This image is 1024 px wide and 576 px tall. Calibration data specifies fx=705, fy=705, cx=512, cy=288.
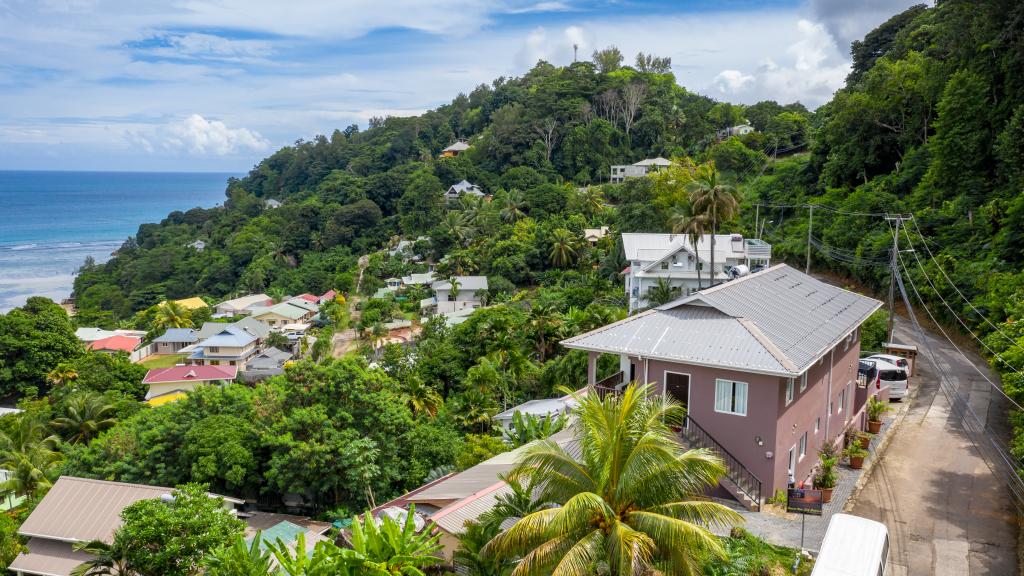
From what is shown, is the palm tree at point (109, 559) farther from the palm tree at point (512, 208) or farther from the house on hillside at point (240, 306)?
the palm tree at point (512, 208)

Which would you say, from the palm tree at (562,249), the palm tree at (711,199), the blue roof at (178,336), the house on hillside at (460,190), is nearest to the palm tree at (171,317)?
the blue roof at (178,336)

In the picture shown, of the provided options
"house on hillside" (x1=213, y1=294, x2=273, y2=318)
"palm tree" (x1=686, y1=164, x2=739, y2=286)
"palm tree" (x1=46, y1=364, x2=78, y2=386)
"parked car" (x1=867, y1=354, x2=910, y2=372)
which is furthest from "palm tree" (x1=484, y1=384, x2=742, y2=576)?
"house on hillside" (x1=213, y1=294, x2=273, y2=318)

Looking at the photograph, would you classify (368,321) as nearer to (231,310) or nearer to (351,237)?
(231,310)

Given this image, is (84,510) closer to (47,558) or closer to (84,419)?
(47,558)

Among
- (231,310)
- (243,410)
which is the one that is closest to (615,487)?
(243,410)

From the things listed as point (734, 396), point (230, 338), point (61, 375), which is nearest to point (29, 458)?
point (61, 375)

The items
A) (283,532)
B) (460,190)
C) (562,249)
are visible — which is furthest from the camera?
(460,190)
